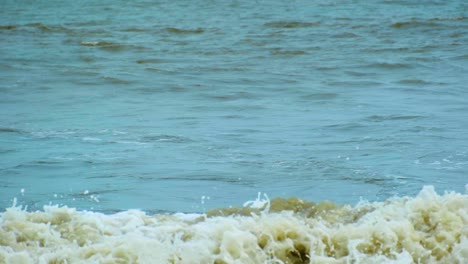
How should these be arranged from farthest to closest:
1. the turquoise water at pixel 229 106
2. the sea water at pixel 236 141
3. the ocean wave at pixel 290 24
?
the ocean wave at pixel 290 24, the turquoise water at pixel 229 106, the sea water at pixel 236 141

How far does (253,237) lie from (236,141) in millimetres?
3946

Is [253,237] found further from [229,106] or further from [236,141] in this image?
[229,106]

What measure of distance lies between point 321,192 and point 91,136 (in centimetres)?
324

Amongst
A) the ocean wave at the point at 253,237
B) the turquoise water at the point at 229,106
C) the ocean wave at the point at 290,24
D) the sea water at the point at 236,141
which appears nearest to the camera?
the ocean wave at the point at 253,237

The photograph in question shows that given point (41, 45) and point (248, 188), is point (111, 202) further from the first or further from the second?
point (41, 45)

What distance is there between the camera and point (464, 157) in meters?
9.50

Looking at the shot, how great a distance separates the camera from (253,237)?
257 inches

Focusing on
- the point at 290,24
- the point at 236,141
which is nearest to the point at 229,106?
the point at 236,141

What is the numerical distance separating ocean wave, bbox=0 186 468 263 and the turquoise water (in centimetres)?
96

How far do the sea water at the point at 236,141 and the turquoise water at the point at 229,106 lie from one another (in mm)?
34

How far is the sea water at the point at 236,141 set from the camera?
21.8ft

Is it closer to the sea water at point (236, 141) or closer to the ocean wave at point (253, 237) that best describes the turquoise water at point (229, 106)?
the sea water at point (236, 141)

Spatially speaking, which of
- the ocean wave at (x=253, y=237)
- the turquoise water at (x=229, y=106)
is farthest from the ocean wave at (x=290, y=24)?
the ocean wave at (x=253, y=237)

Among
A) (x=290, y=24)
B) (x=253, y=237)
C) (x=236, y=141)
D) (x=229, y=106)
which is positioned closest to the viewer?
(x=253, y=237)
